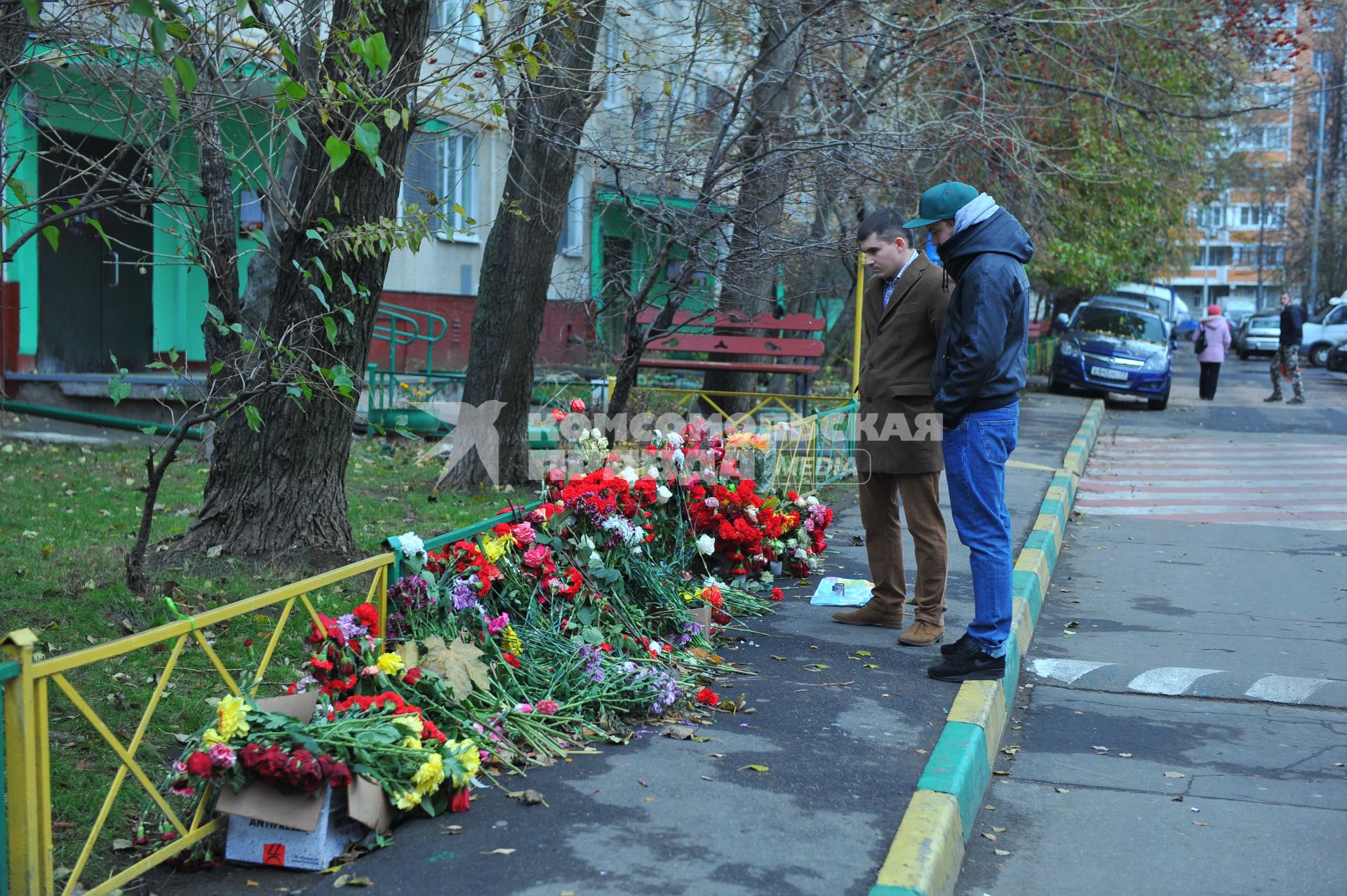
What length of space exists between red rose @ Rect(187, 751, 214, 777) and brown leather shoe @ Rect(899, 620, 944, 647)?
3.51 m

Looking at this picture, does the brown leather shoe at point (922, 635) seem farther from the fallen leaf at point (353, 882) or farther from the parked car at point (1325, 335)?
the parked car at point (1325, 335)

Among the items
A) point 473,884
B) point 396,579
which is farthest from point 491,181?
point 473,884

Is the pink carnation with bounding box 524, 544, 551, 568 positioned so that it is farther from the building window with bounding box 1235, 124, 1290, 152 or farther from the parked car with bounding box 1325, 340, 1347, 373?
the parked car with bounding box 1325, 340, 1347, 373

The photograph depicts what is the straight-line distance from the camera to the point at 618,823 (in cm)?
378

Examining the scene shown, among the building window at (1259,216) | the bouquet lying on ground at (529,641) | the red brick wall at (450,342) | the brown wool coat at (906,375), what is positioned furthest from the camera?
the building window at (1259,216)

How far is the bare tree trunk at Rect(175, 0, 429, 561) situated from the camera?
625cm

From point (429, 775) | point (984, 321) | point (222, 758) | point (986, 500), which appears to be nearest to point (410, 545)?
point (429, 775)

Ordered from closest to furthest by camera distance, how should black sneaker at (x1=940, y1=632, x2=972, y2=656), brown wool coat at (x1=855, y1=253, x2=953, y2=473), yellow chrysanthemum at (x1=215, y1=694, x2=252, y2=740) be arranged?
yellow chrysanthemum at (x1=215, y1=694, x2=252, y2=740)
black sneaker at (x1=940, y1=632, x2=972, y2=656)
brown wool coat at (x1=855, y1=253, x2=953, y2=473)

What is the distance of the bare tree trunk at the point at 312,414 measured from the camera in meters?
6.25

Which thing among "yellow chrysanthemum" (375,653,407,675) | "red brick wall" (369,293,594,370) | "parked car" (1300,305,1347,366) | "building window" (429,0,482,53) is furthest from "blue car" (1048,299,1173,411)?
"yellow chrysanthemum" (375,653,407,675)

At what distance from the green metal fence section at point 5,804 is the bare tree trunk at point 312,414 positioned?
336cm

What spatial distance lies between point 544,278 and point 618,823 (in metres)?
6.41

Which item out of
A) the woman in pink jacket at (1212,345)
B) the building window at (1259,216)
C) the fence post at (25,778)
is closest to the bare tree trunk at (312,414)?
the fence post at (25,778)

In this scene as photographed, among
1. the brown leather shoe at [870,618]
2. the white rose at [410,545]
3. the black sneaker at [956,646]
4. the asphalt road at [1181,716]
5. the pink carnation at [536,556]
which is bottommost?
the asphalt road at [1181,716]
